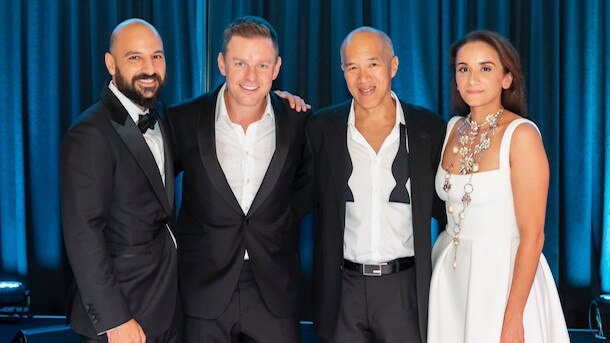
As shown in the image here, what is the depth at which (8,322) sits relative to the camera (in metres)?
4.29

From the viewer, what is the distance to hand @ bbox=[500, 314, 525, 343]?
2.34 meters

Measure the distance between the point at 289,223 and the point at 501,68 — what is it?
0.93 meters

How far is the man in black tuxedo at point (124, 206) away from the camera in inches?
89.1

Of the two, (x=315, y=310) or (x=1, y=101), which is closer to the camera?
(x=315, y=310)

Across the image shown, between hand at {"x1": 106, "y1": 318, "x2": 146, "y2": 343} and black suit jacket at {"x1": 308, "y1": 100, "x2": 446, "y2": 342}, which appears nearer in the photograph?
hand at {"x1": 106, "y1": 318, "x2": 146, "y2": 343}

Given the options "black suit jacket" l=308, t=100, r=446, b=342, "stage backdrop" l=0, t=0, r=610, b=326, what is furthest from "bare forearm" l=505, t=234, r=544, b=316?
"stage backdrop" l=0, t=0, r=610, b=326

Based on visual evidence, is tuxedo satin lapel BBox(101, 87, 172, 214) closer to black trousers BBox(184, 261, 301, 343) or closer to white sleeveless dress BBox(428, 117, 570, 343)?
black trousers BBox(184, 261, 301, 343)

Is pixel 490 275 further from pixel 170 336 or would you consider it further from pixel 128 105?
pixel 128 105

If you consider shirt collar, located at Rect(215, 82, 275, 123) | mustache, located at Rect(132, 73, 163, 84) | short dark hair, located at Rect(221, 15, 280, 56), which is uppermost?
short dark hair, located at Rect(221, 15, 280, 56)

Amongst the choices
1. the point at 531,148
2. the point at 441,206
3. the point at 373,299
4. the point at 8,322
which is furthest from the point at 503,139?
the point at 8,322

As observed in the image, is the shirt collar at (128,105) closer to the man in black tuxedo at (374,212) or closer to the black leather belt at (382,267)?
the man in black tuxedo at (374,212)

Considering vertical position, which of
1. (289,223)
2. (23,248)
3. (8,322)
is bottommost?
(8,322)

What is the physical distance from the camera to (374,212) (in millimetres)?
2615

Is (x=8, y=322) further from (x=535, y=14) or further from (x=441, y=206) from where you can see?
(x=535, y=14)
